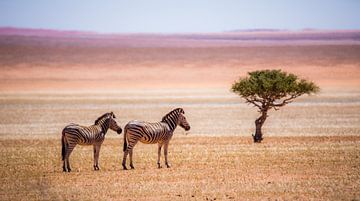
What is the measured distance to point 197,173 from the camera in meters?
19.5

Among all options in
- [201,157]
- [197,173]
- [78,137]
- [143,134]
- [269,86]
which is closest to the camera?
[197,173]

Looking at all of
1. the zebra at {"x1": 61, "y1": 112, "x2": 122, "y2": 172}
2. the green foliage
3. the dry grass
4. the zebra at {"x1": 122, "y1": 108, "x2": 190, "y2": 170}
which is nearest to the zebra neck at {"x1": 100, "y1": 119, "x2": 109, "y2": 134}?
the zebra at {"x1": 61, "y1": 112, "x2": 122, "y2": 172}

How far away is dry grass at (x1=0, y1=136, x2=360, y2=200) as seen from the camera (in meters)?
16.3

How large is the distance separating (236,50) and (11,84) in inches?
1877

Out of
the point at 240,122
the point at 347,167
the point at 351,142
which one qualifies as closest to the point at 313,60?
the point at 240,122

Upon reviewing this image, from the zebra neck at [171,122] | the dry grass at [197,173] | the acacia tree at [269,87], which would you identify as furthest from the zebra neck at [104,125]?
the acacia tree at [269,87]

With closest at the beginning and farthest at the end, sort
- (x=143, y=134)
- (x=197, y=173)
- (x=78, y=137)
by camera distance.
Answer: (x=197, y=173)
(x=78, y=137)
(x=143, y=134)

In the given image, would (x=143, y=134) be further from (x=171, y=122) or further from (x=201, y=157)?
(x=201, y=157)

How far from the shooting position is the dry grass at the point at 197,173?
53.6 feet

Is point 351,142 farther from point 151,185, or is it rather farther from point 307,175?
point 151,185

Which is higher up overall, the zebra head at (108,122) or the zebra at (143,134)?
the zebra head at (108,122)

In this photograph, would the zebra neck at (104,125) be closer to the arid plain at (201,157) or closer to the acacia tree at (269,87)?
the arid plain at (201,157)

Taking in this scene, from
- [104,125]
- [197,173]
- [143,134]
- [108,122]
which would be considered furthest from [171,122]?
[197,173]

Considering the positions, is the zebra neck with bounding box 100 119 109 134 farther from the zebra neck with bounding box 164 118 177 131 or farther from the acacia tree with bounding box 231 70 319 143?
the acacia tree with bounding box 231 70 319 143
